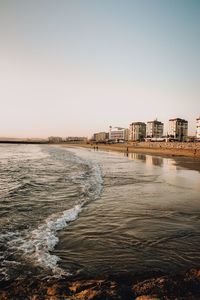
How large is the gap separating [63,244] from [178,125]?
164 m

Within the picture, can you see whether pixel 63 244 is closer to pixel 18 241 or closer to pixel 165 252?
pixel 18 241

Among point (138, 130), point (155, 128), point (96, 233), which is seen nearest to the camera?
point (96, 233)

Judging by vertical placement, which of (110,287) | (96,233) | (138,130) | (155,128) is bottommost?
(96,233)

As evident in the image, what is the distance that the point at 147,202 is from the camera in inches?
398

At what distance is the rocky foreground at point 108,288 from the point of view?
11.6ft

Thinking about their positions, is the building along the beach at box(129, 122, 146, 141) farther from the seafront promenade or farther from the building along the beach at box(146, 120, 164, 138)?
the seafront promenade

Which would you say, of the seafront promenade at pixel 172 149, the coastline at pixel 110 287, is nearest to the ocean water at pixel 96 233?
the coastline at pixel 110 287

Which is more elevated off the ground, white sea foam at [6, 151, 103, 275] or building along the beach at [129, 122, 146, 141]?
building along the beach at [129, 122, 146, 141]

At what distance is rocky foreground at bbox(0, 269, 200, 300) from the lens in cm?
355

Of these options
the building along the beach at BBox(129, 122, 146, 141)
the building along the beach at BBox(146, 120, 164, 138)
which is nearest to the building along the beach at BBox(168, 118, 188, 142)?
the building along the beach at BBox(146, 120, 164, 138)

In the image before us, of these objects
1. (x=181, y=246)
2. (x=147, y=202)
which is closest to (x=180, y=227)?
(x=181, y=246)

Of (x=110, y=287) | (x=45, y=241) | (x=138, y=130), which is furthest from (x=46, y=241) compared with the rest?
(x=138, y=130)

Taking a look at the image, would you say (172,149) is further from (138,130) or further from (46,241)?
(138,130)

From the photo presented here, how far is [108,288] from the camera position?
381 centimetres
